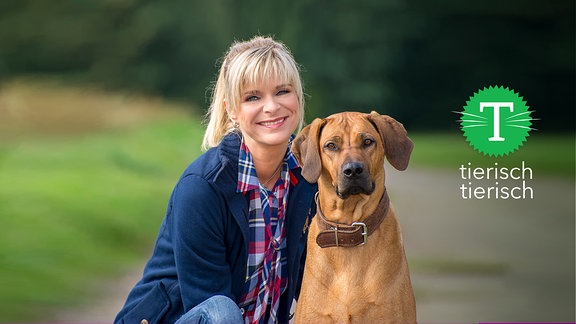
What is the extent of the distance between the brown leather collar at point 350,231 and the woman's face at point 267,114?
37cm

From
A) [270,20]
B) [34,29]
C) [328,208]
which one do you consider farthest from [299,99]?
[34,29]

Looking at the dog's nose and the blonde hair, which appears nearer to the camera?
the dog's nose


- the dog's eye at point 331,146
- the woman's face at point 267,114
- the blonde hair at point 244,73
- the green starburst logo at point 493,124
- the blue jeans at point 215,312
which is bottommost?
the blue jeans at point 215,312

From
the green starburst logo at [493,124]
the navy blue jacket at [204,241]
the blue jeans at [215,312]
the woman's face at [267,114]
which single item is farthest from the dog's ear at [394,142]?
the green starburst logo at [493,124]

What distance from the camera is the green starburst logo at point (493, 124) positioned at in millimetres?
4262

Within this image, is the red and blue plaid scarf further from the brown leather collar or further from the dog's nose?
the dog's nose

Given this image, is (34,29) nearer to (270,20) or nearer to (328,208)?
(270,20)

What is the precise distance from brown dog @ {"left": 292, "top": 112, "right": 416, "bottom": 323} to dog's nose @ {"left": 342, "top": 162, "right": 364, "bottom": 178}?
0.04 m

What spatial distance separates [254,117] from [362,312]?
0.76 meters

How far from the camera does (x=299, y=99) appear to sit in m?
2.93

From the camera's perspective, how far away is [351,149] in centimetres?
254

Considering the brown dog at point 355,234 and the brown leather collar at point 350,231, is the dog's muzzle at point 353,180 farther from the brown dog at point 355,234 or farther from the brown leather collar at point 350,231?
the brown leather collar at point 350,231

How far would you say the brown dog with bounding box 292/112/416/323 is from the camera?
2.57 m

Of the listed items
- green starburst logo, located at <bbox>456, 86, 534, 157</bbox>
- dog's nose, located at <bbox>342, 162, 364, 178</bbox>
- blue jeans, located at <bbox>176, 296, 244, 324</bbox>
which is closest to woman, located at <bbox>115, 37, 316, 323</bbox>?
blue jeans, located at <bbox>176, 296, 244, 324</bbox>
